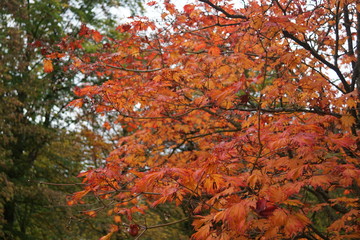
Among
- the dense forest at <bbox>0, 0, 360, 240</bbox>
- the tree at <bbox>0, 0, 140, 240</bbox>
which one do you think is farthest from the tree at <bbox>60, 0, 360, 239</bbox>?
the tree at <bbox>0, 0, 140, 240</bbox>

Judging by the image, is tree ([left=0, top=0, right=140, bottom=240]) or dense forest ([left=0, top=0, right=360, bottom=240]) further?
tree ([left=0, top=0, right=140, bottom=240])

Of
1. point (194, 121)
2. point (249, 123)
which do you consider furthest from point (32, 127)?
point (249, 123)

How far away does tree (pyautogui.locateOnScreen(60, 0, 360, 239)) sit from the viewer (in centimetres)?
269

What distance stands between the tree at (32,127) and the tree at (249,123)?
304 centimetres

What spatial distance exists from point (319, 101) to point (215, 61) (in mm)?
1417

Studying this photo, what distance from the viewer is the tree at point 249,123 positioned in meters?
2.69

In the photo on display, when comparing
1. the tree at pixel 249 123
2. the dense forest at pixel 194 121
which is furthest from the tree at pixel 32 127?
the tree at pixel 249 123

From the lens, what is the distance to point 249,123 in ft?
14.1

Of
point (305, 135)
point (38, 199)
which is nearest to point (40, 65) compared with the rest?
point (38, 199)

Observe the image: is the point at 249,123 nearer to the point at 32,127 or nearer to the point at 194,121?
the point at 194,121

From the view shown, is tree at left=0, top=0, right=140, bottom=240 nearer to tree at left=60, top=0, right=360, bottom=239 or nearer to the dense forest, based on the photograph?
the dense forest

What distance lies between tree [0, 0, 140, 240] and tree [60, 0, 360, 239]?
3.04 m

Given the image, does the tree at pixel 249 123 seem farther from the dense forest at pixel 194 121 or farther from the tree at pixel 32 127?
the tree at pixel 32 127

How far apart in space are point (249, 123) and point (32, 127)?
6037 mm
